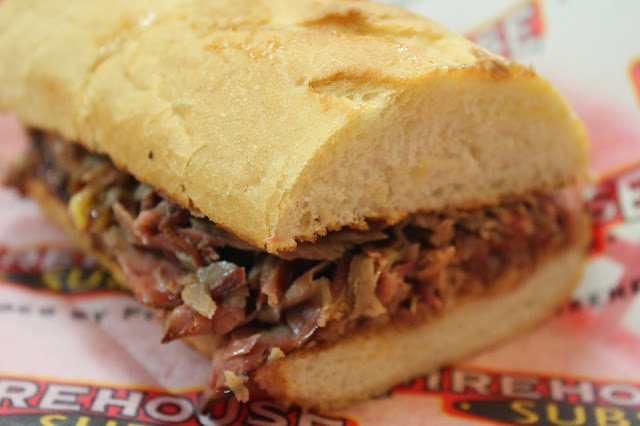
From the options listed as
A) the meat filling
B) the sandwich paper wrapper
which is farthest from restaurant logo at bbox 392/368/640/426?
the meat filling

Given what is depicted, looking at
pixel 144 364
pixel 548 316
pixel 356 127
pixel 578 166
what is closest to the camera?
pixel 356 127

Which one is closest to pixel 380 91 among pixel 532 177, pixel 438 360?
pixel 532 177

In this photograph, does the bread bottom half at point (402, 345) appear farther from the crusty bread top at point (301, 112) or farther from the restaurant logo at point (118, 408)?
the crusty bread top at point (301, 112)

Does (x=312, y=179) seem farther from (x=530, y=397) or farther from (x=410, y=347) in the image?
(x=530, y=397)

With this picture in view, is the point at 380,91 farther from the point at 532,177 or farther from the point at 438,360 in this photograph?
the point at 438,360

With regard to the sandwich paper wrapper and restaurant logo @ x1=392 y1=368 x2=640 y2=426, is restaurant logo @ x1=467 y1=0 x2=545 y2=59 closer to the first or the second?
the sandwich paper wrapper

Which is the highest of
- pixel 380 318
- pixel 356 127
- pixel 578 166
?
pixel 356 127

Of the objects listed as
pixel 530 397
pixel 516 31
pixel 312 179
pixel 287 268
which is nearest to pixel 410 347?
pixel 530 397
